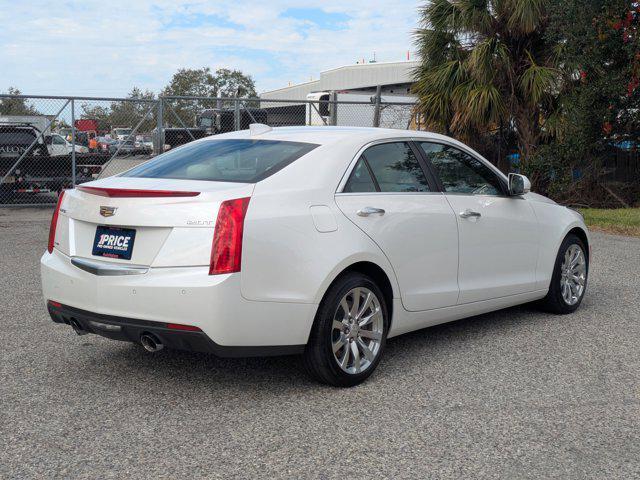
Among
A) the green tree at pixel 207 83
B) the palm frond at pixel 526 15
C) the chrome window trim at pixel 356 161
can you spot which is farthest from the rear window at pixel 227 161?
the green tree at pixel 207 83

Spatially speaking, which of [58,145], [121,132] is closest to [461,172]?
[121,132]

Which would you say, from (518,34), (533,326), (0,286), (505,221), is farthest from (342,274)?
(518,34)

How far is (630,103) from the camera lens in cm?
1555

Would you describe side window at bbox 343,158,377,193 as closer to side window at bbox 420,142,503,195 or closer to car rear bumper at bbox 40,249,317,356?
side window at bbox 420,142,503,195

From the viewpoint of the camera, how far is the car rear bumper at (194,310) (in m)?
4.12

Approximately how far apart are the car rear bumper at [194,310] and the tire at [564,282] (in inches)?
121

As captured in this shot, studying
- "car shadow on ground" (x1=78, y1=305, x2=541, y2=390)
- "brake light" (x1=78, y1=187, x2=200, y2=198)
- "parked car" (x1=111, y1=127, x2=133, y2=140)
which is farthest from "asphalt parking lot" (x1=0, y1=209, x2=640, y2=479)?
"parked car" (x1=111, y1=127, x2=133, y2=140)

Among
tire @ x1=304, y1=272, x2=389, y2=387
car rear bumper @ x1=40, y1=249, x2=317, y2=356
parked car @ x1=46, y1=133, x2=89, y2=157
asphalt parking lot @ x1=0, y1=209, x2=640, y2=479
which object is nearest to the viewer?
asphalt parking lot @ x1=0, y1=209, x2=640, y2=479

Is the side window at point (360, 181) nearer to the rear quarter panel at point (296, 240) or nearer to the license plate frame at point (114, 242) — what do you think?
the rear quarter panel at point (296, 240)

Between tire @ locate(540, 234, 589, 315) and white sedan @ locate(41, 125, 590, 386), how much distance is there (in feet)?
3.19

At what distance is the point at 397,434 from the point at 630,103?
1346 centimetres

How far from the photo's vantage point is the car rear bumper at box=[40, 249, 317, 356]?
412 cm

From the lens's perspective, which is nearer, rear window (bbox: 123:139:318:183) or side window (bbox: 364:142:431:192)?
rear window (bbox: 123:139:318:183)

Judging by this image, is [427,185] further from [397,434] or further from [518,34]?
[518,34]
